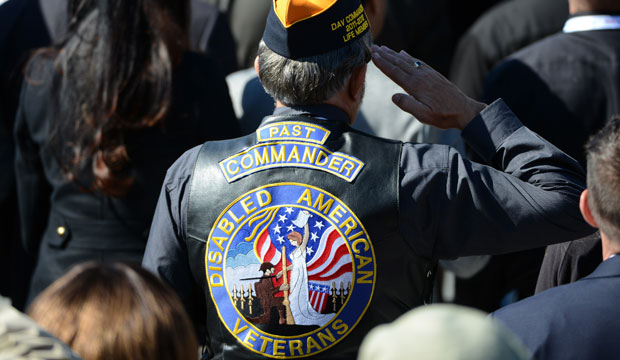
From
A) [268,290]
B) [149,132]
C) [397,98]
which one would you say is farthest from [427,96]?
[149,132]

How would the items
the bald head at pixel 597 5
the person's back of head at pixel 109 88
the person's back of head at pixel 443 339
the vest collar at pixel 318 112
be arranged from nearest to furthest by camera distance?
the person's back of head at pixel 443 339
the vest collar at pixel 318 112
the person's back of head at pixel 109 88
the bald head at pixel 597 5

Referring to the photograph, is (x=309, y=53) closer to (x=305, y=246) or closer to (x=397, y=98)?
(x=397, y=98)

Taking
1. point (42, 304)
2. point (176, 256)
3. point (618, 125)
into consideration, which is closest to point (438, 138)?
point (618, 125)

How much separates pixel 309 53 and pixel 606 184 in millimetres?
747

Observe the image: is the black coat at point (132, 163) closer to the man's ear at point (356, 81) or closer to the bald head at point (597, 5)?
the man's ear at point (356, 81)

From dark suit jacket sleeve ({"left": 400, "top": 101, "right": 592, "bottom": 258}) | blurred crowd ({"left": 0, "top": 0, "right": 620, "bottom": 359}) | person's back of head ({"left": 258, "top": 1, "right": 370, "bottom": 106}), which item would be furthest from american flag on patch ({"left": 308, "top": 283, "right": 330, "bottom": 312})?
person's back of head ({"left": 258, "top": 1, "right": 370, "bottom": 106})

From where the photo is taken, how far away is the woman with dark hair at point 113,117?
2.66 m

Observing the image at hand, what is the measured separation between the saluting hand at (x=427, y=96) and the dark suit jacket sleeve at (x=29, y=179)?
127 cm

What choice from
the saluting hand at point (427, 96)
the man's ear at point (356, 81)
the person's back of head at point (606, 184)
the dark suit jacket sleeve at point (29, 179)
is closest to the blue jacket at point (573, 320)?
the person's back of head at point (606, 184)

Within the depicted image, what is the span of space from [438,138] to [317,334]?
3.84 feet

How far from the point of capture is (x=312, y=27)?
2.05 metres

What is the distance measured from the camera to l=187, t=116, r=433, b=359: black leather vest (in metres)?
1.96

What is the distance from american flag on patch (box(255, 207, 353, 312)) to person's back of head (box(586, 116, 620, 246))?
22.3 inches

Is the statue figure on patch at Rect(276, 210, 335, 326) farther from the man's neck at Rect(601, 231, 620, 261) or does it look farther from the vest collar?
the man's neck at Rect(601, 231, 620, 261)
